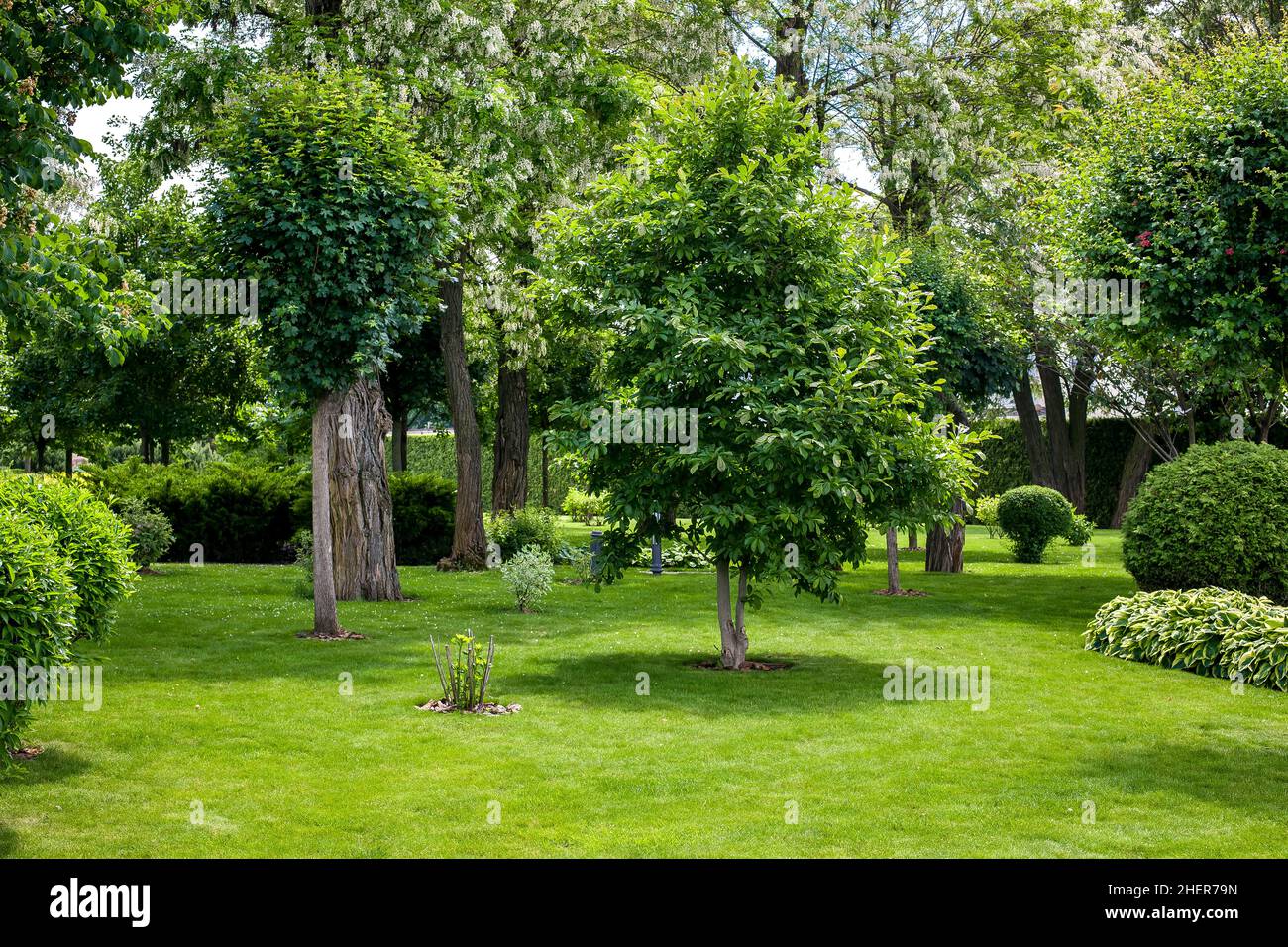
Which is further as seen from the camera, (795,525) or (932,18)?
(932,18)

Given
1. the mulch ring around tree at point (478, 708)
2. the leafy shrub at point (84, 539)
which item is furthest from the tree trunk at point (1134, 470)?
the leafy shrub at point (84, 539)

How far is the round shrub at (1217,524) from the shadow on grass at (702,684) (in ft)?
15.1

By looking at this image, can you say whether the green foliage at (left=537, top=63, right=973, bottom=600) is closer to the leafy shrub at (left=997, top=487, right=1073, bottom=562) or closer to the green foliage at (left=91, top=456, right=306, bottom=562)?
the green foliage at (left=91, top=456, right=306, bottom=562)

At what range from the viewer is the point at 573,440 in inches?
452

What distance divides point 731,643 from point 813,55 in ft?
46.1

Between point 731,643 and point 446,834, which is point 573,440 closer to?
point 731,643

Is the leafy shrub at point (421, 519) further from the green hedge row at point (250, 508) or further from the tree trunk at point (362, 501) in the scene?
the tree trunk at point (362, 501)

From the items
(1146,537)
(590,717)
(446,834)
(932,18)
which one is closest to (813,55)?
(932,18)

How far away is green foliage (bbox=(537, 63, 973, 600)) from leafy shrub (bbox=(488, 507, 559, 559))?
11.5 metres

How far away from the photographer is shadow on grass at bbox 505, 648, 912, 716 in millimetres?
10602

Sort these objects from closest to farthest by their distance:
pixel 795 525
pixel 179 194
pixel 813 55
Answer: pixel 795 525 < pixel 813 55 < pixel 179 194

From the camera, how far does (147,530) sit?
2053 cm

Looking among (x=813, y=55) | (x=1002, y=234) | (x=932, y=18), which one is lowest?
(x=1002, y=234)

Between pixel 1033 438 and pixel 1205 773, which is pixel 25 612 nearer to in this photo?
pixel 1205 773
